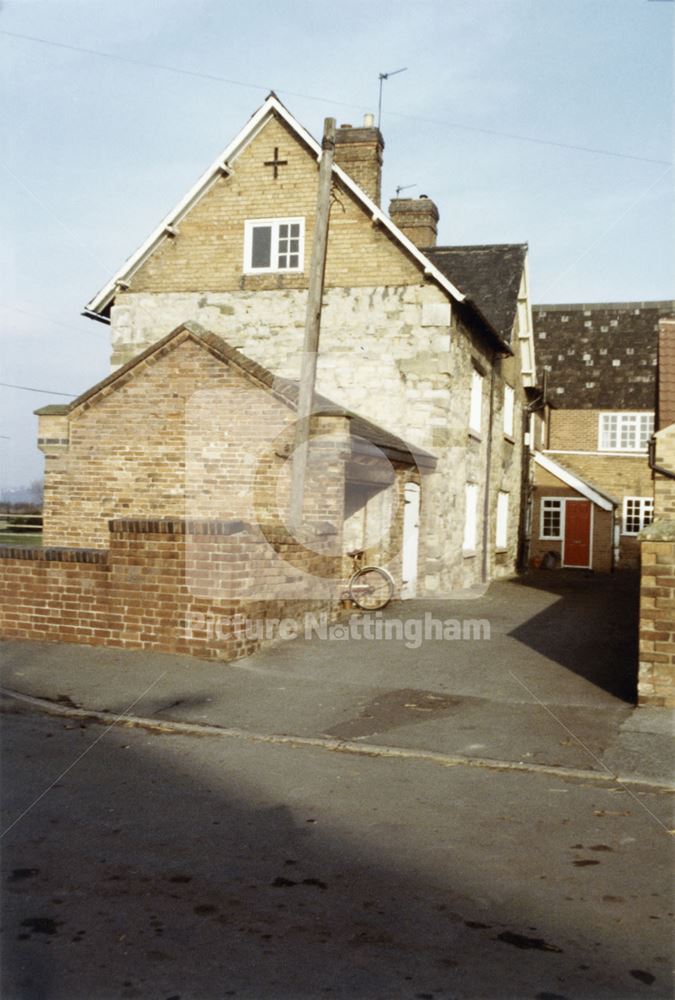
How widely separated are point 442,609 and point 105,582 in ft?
21.9

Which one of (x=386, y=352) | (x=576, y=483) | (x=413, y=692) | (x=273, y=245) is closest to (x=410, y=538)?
(x=386, y=352)

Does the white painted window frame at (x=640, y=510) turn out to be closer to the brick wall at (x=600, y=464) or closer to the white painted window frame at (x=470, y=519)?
the brick wall at (x=600, y=464)

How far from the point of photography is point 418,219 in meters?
23.8

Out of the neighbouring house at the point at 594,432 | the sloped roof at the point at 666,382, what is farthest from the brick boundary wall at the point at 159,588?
the neighbouring house at the point at 594,432

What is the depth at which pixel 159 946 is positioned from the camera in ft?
12.4

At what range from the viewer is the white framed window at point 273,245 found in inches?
757

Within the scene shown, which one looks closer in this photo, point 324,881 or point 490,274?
point 324,881

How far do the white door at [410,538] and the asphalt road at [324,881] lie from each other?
10.9 metres

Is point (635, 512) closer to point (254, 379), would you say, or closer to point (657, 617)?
point (254, 379)

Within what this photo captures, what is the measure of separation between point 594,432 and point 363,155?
1883 cm

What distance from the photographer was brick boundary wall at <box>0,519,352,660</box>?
10.1 m

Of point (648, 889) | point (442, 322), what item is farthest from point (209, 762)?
point (442, 322)

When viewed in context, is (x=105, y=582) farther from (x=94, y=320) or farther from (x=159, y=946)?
(x=94, y=320)

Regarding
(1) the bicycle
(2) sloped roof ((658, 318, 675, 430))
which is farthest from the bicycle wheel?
(2) sloped roof ((658, 318, 675, 430))
